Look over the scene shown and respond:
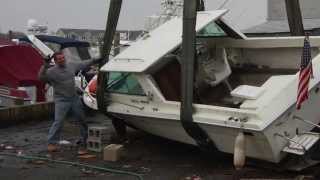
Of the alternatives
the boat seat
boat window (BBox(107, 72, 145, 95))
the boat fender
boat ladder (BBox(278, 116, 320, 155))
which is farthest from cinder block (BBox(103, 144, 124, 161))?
boat ladder (BBox(278, 116, 320, 155))

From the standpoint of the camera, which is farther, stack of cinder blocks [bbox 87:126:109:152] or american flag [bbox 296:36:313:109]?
stack of cinder blocks [bbox 87:126:109:152]

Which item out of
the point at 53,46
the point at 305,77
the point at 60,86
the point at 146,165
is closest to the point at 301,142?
the point at 305,77

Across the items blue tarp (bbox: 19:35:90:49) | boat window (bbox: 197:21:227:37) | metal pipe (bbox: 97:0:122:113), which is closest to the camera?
metal pipe (bbox: 97:0:122:113)

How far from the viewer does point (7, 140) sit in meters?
11.1

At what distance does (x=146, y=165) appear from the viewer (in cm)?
888

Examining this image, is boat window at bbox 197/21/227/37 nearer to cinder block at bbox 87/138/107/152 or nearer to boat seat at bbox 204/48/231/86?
boat seat at bbox 204/48/231/86

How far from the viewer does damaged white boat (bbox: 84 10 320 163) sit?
7.69 m

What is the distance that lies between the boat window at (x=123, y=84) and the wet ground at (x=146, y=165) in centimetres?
100

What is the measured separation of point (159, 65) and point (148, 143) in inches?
73.8

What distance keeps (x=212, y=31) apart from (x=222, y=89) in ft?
3.10

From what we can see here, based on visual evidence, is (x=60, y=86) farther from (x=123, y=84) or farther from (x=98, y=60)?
(x=123, y=84)

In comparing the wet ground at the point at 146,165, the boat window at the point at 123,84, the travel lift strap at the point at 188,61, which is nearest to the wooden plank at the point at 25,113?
the wet ground at the point at 146,165

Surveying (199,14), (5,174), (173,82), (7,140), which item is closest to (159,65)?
(173,82)

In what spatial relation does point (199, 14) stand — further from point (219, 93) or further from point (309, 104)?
point (309, 104)
